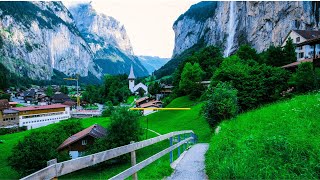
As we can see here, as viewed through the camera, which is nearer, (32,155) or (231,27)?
(32,155)

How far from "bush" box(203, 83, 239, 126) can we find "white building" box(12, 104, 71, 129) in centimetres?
5731

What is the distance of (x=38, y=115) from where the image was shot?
73062 mm

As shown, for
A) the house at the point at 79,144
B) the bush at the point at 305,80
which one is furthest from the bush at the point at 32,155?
the bush at the point at 305,80

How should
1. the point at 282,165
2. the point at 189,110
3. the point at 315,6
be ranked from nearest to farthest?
the point at 282,165 < the point at 189,110 < the point at 315,6

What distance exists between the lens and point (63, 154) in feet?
110

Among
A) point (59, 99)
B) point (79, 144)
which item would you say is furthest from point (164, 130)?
point (59, 99)

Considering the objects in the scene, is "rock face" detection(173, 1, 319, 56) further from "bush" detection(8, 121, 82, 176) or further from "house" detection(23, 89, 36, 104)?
"house" detection(23, 89, 36, 104)

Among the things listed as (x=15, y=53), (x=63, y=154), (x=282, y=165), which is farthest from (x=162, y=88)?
(x=15, y=53)

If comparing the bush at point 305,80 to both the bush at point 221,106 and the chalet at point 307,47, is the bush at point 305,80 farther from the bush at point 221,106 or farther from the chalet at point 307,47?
the chalet at point 307,47

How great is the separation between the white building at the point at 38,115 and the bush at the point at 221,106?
57311 mm

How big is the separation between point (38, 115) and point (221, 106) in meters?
64.8

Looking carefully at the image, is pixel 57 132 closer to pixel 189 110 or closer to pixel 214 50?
pixel 189 110

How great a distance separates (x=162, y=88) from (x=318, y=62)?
229ft

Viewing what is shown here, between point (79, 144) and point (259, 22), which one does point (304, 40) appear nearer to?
point (259, 22)
